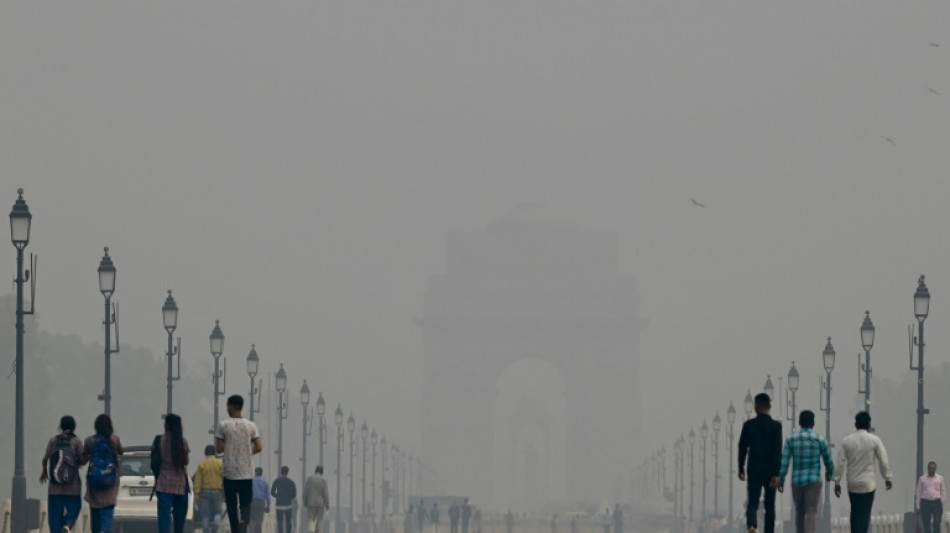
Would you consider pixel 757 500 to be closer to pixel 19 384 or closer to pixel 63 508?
pixel 63 508

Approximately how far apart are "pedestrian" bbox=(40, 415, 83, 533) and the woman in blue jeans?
1174mm

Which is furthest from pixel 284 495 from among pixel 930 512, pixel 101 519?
pixel 101 519

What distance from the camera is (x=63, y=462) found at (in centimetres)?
2892

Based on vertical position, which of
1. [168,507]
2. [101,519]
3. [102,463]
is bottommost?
[101,519]

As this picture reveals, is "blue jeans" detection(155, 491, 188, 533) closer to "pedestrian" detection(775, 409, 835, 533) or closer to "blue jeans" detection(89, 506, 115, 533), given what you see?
"blue jeans" detection(89, 506, 115, 533)

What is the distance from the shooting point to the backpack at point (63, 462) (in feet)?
94.9

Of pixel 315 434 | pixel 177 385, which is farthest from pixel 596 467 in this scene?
pixel 177 385

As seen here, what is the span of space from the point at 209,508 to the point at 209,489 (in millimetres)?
1405

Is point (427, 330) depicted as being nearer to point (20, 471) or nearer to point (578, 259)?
point (578, 259)

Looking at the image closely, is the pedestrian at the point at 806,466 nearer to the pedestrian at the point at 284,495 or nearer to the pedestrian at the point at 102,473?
the pedestrian at the point at 102,473

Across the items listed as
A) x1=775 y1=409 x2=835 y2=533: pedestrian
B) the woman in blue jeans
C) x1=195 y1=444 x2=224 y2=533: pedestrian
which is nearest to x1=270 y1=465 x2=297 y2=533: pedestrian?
x1=195 y1=444 x2=224 y2=533: pedestrian

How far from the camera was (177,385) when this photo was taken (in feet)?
482

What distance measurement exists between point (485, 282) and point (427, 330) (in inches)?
210

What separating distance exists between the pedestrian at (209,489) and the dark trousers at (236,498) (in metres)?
2.71
